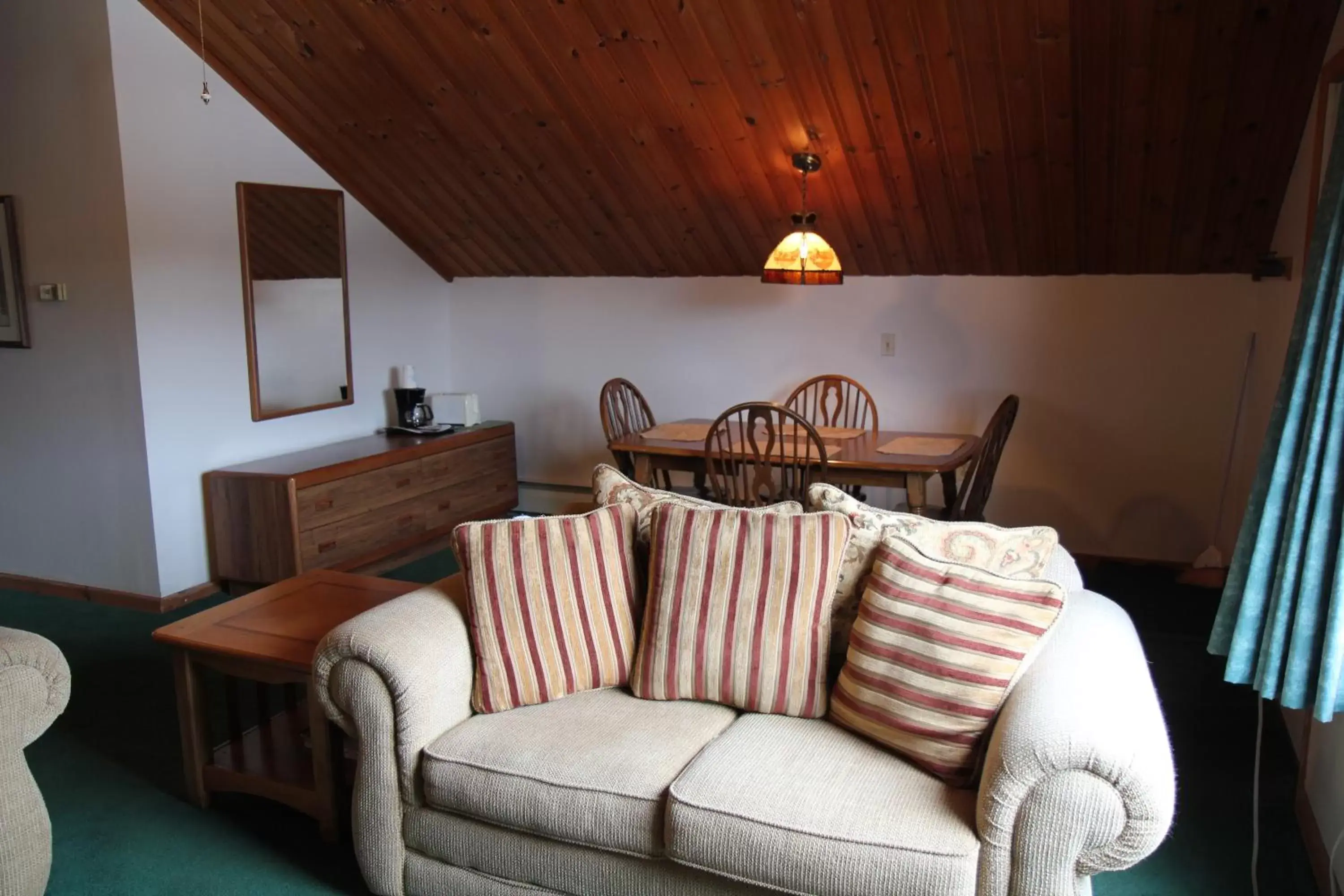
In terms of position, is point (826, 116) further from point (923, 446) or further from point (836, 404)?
point (836, 404)

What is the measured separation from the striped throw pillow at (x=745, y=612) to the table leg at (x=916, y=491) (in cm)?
153

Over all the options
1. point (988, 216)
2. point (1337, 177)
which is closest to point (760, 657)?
point (1337, 177)

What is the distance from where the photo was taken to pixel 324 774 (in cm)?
258

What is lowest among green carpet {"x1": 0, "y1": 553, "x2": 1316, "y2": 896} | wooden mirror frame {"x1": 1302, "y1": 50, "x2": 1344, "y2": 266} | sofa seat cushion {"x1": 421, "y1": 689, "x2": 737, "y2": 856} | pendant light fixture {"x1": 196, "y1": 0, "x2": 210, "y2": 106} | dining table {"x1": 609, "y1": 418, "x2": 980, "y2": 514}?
green carpet {"x1": 0, "y1": 553, "x2": 1316, "y2": 896}

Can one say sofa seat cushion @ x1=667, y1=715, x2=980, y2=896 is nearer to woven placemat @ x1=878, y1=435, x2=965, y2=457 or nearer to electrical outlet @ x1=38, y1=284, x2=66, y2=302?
woven placemat @ x1=878, y1=435, x2=965, y2=457

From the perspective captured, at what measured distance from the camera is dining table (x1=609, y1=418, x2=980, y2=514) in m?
Result: 3.90

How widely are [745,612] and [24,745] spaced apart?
1591 millimetres

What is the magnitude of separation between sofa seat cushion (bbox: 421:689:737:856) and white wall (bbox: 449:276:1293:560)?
2.98m

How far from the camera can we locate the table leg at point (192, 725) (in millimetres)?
2723

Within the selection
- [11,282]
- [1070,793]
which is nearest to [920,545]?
[1070,793]

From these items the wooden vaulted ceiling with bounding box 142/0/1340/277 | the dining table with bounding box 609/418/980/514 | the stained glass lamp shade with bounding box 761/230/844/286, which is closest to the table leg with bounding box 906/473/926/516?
the dining table with bounding box 609/418/980/514

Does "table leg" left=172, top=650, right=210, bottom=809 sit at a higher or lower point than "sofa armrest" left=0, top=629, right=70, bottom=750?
lower

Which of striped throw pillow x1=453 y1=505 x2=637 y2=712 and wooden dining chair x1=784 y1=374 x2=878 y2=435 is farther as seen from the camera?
wooden dining chair x1=784 y1=374 x2=878 y2=435

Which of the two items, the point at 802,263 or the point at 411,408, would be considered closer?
the point at 802,263
